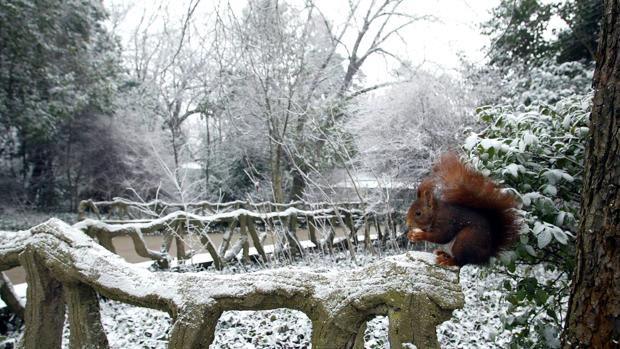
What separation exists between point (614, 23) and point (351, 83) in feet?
31.8

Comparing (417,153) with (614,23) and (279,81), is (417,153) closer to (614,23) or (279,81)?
(279,81)

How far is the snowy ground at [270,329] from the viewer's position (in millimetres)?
3234

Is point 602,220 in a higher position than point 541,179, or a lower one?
lower

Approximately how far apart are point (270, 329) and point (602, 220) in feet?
9.01

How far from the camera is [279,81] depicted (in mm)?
9016

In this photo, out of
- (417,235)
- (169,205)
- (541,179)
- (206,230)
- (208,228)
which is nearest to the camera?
(417,235)

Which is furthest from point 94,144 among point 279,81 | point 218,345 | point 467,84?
point 218,345

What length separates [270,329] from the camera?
3.49m

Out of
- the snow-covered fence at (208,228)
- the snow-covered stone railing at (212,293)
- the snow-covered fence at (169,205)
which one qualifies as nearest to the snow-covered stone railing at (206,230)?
the snow-covered fence at (208,228)

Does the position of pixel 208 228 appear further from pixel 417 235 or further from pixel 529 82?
pixel 529 82

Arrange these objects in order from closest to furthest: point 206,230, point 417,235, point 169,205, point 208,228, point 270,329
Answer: point 417,235 < point 270,329 < point 206,230 < point 208,228 < point 169,205

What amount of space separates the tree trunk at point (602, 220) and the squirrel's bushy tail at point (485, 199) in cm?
25

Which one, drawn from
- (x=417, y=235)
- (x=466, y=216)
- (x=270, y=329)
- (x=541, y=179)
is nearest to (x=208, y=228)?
(x=270, y=329)

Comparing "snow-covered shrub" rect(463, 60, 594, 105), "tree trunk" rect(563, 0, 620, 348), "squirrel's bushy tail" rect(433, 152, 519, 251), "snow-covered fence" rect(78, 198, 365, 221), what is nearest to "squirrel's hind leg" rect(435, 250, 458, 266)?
"squirrel's bushy tail" rect(433, 152, 519, 251)
